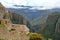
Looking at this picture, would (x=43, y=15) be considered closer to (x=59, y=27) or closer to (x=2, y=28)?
(x=59, y=27)

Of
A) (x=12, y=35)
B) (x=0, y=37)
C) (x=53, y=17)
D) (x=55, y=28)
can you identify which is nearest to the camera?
(x=0, y=37)

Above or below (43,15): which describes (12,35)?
above

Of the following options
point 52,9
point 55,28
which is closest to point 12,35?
point 55,28

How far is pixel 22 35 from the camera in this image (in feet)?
66.7

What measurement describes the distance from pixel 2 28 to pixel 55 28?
89970 millimetres

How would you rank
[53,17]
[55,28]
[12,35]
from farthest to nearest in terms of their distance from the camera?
[53,17] < [55,28] < [12,35]

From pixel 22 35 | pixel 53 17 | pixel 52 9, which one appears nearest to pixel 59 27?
pixel 53 17

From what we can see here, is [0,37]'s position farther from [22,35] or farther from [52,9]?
[52,9]

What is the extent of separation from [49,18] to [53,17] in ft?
6.04

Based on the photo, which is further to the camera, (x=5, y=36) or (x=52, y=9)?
(x=52, y=9)

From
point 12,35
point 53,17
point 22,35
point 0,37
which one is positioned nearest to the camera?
point 0,37

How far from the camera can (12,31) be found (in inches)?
739

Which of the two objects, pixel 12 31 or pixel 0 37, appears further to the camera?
pixel 12 31

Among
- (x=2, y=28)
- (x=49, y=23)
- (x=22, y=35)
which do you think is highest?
(x=2, y=28)
